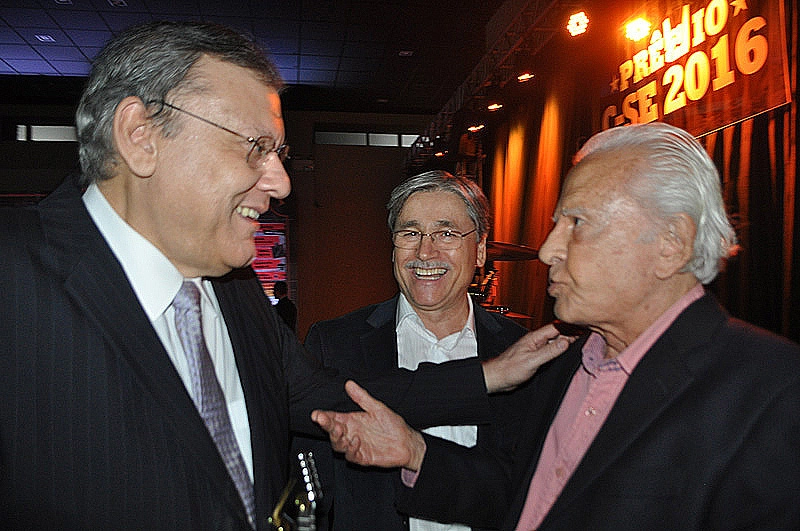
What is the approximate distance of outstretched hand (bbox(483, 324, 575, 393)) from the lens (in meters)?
1.88

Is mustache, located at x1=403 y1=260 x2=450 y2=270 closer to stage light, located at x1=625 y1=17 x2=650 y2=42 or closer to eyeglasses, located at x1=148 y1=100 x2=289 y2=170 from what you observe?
eyeglasses, located at x1=148 y1=100 x2=289 y2=170

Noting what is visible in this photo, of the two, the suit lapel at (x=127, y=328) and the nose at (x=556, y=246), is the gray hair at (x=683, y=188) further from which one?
the suit lapel at (x=127, y=328)

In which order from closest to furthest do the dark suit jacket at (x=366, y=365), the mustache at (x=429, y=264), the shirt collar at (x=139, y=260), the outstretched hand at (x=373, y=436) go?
the shirt collar at (x=139, y=260), the outstretched hand at (x=373, y=436), the dark suit jacket at (x=366, y=365), the mustache at (x=429, y=264)

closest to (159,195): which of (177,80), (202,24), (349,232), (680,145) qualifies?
(177,80)

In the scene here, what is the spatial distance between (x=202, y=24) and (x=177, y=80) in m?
0.16

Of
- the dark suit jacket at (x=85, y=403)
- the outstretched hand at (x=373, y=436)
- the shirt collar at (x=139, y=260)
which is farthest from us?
the outstretched hand at (x=373, y=436)

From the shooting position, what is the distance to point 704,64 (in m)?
3.94

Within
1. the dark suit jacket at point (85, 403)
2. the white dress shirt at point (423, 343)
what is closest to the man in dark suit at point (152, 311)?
the dark suit jacket at point (85, 403)

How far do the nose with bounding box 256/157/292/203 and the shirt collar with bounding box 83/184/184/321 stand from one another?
0.30 metres

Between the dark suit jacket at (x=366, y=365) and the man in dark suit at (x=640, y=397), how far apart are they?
0.84 ft

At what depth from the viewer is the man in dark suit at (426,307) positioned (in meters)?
2.26

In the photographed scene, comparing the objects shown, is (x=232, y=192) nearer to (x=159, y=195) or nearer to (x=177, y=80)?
(x=159, y=195)

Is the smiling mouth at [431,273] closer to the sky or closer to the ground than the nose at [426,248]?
closer to the ground

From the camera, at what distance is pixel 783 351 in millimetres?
1262
